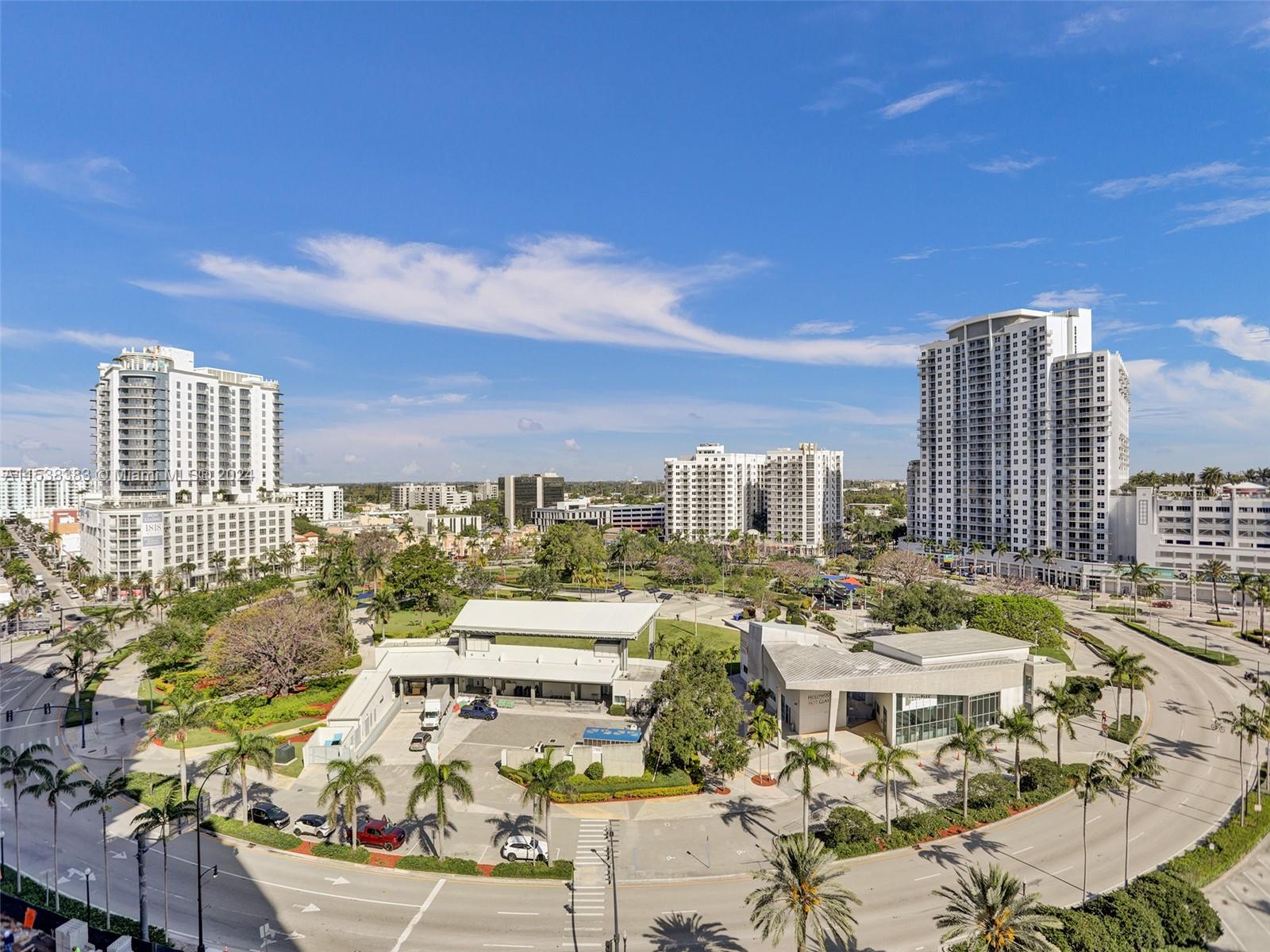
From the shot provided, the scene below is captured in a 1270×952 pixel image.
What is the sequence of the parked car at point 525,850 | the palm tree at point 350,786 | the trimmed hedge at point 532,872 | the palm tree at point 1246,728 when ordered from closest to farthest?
1. the trimmed hedge at point 532,872
2. the palm tree at point 350,786
3. the parked car at point 525,850
4. the palm tree at point 1246,728

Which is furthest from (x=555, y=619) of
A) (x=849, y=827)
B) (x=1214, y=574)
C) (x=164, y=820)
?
(x=1214, y=574)

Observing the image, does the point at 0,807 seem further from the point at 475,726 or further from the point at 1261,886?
the point at 1261,886

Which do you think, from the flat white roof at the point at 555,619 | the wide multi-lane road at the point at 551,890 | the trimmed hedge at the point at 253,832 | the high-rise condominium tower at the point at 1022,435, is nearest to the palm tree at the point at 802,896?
the wide multi-lane road at the point at 551,890

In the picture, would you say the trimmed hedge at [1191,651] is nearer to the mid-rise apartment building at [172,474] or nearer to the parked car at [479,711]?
the parked car at [479,711]

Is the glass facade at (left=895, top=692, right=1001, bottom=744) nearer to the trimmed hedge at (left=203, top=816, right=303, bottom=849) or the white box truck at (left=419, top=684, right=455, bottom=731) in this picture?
the white box truck at (left=419, top=684, right=455, bottom=731)

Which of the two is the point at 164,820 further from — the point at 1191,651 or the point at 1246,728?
the point at 1191,651

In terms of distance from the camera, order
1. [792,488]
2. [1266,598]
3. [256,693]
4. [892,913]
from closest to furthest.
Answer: [892,913] < [256,693] < [1266,598] < [792,488]

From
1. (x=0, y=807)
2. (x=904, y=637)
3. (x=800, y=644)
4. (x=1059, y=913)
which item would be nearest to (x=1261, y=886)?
(x=1059, y=913)
